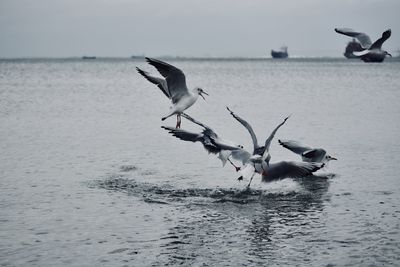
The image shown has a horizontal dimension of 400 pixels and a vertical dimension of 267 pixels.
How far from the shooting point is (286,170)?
11961 mm

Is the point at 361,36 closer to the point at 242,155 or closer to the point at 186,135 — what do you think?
the point at 242,155

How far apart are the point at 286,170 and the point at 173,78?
11.2 ft

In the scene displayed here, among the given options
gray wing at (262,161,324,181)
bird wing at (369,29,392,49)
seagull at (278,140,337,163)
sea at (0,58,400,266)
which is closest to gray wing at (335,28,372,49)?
bird wing at (369,29,392,49)

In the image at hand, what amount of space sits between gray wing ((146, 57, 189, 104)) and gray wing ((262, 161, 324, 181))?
2982 mm

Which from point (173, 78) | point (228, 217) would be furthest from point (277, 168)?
point (173, 78)

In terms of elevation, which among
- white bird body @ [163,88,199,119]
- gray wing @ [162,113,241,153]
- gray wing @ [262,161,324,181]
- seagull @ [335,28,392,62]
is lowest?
gray wing @ [262,161,324,181]

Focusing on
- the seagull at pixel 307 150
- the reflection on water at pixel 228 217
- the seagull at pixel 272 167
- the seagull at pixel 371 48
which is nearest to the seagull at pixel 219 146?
the seagull at pixel 272 167

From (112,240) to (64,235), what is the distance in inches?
30.2

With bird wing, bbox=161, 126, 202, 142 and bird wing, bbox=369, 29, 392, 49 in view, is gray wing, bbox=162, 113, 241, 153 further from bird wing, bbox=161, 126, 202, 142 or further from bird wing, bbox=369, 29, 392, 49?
bird wing, bbox=369, 29, 392, 49

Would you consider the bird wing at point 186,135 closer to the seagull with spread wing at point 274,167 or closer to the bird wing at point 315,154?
the seagull with spread wing at point 274,167

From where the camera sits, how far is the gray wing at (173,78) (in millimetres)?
13297

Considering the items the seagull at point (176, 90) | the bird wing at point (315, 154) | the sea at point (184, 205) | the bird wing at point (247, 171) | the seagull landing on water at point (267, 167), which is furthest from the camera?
the seagull at point (176, 90)

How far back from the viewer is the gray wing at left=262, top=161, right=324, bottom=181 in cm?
1188

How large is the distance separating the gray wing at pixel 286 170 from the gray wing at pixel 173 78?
9.78 ft
